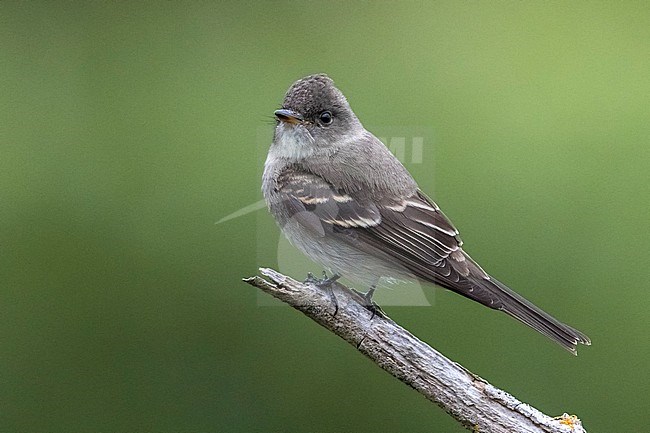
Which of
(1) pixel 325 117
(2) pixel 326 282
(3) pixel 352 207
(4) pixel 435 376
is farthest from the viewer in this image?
(1) pixel 325 117

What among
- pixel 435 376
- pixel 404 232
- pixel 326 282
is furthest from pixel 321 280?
pixel 435 376

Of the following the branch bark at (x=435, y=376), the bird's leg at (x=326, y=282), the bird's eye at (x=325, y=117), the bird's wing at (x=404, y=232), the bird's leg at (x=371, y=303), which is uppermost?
the bird's eye at (x=325, y=117)

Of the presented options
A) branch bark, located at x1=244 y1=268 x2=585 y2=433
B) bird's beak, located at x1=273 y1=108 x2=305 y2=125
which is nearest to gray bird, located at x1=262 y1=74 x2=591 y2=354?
bird's beak, located at x1=273 y1=108 x2=305 y2=125

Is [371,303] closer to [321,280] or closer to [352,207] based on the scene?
[321,280]

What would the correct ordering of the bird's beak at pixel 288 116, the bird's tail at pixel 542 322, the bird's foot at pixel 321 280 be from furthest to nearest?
1. the bird's beak at pixel 288 116
2. the bird's foot at pixel 321 280
3. the bird's tail at pixel 542 322

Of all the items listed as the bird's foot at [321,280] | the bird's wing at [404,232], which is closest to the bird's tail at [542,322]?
the bird's wing at [404,232]

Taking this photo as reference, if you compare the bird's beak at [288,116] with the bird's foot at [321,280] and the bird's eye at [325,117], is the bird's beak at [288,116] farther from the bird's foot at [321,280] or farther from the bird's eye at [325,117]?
the bird's foot at [321,280]

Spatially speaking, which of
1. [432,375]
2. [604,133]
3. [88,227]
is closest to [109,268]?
[88,227]
